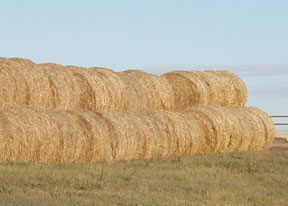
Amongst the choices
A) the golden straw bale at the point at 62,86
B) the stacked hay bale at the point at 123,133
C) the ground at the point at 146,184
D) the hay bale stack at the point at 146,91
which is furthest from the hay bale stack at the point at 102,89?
the ground at the point at 146,184

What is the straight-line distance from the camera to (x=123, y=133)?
15.8 m

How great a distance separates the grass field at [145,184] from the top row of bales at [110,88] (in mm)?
2995

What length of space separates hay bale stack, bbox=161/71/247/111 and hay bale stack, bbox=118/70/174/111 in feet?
2.55

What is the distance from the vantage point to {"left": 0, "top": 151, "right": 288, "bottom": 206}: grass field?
369 inches

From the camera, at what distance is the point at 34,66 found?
1617 centimetres

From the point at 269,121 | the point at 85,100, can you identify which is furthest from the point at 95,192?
the point at 269,121

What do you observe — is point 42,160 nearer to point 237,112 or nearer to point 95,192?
point 95,192

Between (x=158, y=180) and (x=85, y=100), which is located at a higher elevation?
(x=85, y=100)

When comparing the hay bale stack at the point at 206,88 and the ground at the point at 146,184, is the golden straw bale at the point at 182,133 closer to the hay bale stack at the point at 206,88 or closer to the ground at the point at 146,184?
the ground at the point at 146,184

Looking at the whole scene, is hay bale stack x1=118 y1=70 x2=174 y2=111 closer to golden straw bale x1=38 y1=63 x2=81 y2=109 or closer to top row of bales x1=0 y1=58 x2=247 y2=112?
top row of bales x1=0 y1=58 x2=247 y2=112

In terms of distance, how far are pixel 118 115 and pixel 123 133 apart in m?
0.68

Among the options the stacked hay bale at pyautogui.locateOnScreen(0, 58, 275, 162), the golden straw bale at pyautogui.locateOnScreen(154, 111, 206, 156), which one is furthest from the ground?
the golden straw bale at pyautogui.locateOnScreen(154, 111, 206, 156)

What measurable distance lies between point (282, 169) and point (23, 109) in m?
6.56

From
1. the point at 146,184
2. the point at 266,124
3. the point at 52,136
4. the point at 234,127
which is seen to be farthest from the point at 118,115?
the point at 266,124
